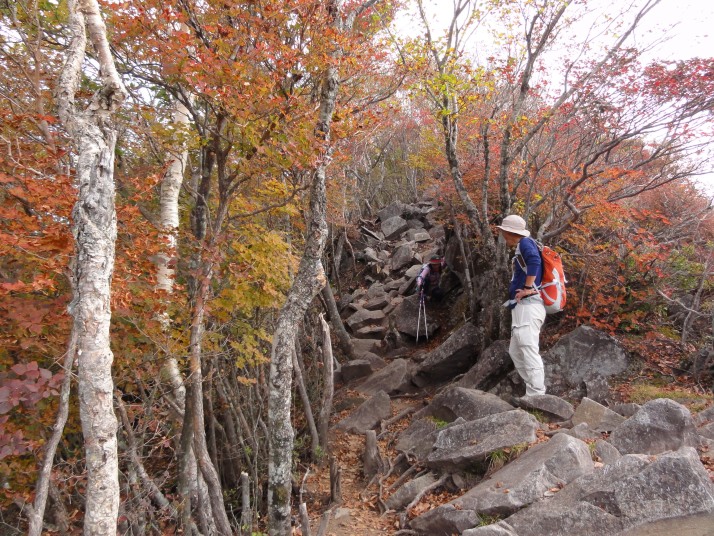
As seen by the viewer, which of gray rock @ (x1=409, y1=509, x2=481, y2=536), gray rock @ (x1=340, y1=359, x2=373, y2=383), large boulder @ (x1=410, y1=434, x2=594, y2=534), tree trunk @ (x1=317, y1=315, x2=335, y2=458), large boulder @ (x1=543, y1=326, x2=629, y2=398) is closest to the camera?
large boulder @ (x1=410, y1=434, x2=594, y2=534)

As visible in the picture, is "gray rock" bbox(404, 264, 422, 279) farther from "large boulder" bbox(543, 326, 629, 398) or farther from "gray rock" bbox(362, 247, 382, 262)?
"large boulder" bbox(543, 326, 629, 398)

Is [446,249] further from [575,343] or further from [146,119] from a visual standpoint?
[146,119]

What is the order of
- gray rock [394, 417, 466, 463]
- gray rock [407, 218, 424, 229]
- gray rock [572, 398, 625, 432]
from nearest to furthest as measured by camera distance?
gray rock [572, 398, 625, 432], gray rock [394, 417, 466, 463], gray rock [407, 218, 424, 229]

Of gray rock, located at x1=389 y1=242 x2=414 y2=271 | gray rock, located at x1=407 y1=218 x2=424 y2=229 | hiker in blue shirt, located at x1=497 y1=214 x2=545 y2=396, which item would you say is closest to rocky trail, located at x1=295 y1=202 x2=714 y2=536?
hiker in blue shirt, located at x1=497 y1=214 x2=545 y2=396

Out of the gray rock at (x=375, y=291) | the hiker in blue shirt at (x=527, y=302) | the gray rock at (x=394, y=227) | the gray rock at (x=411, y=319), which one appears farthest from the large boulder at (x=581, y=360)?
the gray rock at (x=394, y=227)

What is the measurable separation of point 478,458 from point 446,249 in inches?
373

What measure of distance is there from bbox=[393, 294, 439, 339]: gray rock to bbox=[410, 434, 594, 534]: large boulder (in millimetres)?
8271

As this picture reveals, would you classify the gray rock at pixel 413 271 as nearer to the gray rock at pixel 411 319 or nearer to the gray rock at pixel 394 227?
the gray rock at pixel 411 319

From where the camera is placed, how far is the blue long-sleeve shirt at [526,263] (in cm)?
625

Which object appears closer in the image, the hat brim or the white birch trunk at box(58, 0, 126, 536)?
the white birch trunk at box(58, 0, 126, 536)

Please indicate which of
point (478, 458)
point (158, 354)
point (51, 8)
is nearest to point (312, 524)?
point (478, 458)

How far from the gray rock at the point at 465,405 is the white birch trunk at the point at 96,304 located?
5.04 metres

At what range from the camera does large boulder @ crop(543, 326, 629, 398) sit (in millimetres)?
7428

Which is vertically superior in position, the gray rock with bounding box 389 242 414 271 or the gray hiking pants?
Answer: the gray rock with bounding box 389 242 414 271
